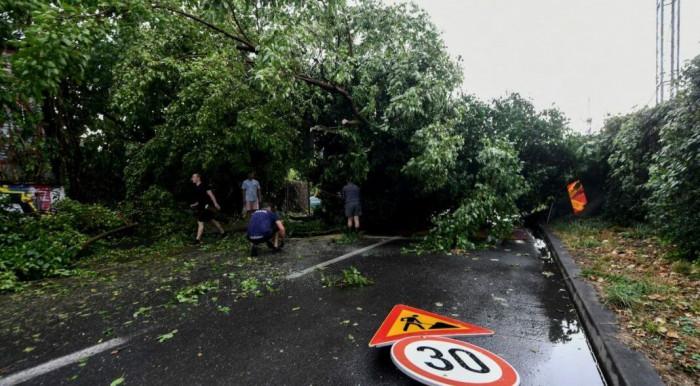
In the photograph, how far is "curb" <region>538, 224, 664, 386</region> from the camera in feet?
8.72

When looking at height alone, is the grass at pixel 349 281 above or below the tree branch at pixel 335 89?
below

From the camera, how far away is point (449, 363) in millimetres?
2986

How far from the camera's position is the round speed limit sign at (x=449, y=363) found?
8.99ft

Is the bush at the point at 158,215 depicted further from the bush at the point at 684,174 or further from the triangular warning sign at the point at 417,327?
the bush at the point at 684,174

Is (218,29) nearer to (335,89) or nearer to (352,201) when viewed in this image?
(335,89)

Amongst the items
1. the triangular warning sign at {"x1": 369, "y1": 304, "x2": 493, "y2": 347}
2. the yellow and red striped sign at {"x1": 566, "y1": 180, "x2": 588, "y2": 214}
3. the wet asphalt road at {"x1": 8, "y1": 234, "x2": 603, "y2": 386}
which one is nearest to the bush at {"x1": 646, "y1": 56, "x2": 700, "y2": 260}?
the wet asphalt road at {"x1": 8, "y1": 234, "x2": 603, "y2": 386}

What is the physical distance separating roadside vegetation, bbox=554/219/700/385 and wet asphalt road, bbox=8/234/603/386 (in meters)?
0.51

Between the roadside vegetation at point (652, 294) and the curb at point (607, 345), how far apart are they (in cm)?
10

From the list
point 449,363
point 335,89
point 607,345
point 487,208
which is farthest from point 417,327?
point 335,89

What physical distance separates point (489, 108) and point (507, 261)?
6.19 metres

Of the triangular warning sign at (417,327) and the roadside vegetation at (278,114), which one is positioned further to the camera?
the roadside vegetation at (278,114)

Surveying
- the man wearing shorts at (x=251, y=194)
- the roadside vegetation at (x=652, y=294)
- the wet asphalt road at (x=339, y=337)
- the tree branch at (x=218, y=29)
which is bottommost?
the wet asphalt road at (x=339, y=337)

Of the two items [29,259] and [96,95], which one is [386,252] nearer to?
[29,259]

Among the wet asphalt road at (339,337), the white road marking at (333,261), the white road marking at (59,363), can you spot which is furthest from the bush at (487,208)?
the white road marking at (59,363)
